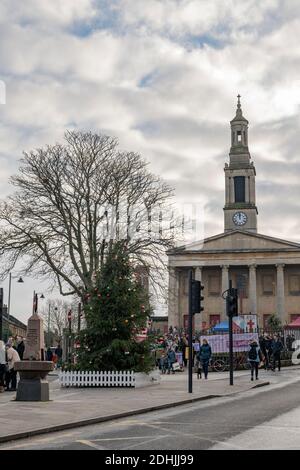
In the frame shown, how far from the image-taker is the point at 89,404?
59.7ft

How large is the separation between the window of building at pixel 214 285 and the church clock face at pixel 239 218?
1194cm

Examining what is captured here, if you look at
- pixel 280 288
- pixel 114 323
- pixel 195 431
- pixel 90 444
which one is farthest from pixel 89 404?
pixel 280 288

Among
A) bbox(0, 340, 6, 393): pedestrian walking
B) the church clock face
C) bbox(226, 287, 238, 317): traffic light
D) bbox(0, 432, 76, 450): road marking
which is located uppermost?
the church clock face

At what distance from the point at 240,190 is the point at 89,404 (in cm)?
8666

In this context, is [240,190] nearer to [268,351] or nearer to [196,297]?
[268,351]

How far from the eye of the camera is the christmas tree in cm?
2619

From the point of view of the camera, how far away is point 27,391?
1881 centimetres

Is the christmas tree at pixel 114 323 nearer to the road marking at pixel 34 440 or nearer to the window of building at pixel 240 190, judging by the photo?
the road marking at pixel 34 440

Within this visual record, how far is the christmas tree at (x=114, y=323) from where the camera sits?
2619cm

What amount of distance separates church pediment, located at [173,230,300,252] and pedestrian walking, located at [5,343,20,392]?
217 feet

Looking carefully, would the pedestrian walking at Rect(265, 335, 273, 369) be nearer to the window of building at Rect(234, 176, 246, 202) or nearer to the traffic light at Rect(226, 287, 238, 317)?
the traffic light at Rect(226, 287, 238, 317)

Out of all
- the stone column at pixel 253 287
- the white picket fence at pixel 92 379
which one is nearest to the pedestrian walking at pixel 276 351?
the white picket fence at pixel 92 379

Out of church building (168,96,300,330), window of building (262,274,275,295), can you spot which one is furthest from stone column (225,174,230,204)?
window of building (262,274,275,295)
